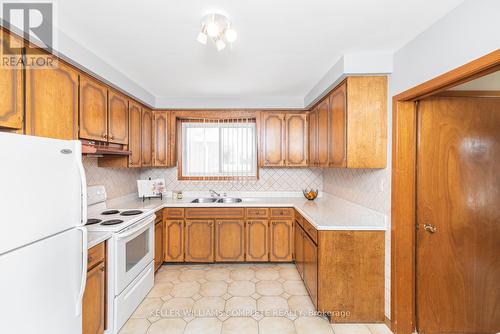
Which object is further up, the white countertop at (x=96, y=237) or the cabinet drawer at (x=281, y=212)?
the white countertop at (x=96, y=237)

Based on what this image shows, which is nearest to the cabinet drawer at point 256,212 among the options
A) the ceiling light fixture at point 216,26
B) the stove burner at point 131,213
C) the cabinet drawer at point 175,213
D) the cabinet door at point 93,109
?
the cabinet drawer at point 175,213

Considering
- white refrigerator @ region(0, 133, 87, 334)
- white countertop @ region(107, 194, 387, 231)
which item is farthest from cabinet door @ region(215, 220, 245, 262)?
white refrigerator @ region(0, 133, 87, 334)

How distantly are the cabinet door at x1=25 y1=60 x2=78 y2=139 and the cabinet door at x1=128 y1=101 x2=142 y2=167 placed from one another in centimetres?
91

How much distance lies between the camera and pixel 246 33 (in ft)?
5.78

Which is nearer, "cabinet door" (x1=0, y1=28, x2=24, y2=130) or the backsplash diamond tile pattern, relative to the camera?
"cabinet door" (x1=0, y1=28, x2=24, y2=130)

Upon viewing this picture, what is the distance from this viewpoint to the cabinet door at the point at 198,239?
3.27 m

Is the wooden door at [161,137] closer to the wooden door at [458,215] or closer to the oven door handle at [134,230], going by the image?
the oven door handle at [134,230]

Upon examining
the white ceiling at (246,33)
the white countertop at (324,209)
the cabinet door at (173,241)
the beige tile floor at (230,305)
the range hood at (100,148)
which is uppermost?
the white ceiling at (246,33)

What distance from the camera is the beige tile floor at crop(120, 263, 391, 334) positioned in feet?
6.81

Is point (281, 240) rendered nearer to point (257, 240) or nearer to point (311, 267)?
point (257, 240)

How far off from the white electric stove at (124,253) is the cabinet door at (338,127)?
6.96 ft

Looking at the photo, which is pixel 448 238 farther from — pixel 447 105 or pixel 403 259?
pixel 447 105

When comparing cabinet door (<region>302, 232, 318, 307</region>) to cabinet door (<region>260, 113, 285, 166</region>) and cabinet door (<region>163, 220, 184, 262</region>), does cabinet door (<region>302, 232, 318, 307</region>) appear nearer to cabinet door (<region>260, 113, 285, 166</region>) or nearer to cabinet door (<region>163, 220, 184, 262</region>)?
cabinet door (<region>260, 113, 285, 166</region>)

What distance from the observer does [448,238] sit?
1930 millimetres
